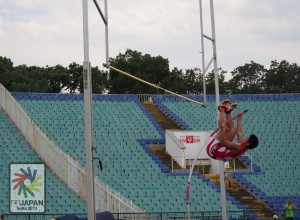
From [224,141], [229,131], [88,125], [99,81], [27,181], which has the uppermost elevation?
[99,81]

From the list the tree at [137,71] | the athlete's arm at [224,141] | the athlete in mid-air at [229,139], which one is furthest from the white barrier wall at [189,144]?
the tree at [137,71]

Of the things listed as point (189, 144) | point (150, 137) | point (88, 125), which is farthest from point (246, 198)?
point (88, 125)

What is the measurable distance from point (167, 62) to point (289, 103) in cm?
1994

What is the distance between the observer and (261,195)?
25.4 metres

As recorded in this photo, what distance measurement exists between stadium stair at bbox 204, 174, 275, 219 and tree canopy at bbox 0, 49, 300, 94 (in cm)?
2155

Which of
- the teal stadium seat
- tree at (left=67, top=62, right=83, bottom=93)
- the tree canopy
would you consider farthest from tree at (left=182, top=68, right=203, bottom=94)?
the teal stadium seat

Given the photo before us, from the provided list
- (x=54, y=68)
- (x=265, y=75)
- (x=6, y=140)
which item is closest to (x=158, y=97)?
(x=6, y=140)

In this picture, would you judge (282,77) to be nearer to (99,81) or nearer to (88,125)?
(99,81)

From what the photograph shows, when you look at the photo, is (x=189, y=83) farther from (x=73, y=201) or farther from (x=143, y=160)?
(x=73, y=201)

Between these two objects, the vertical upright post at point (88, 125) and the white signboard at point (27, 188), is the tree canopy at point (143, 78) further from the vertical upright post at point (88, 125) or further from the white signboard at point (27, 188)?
the vertical upright post at point (88, 125)

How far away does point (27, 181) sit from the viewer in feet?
40.0

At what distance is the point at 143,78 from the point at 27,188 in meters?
37.7

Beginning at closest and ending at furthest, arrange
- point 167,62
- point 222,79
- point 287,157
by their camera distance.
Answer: point 287,157, point 167,62, point 222,79

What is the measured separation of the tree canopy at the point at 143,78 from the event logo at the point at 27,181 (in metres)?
33.3
